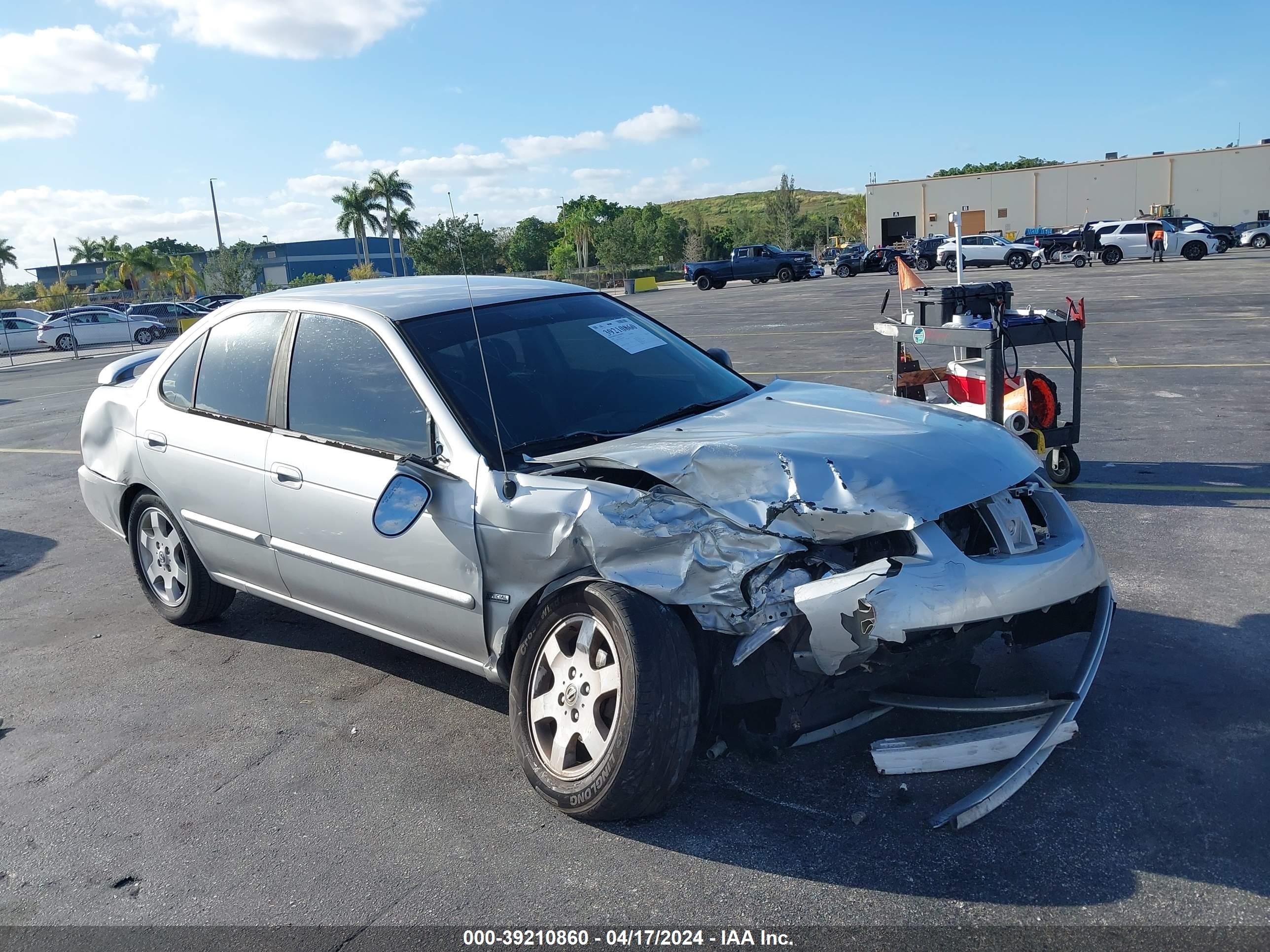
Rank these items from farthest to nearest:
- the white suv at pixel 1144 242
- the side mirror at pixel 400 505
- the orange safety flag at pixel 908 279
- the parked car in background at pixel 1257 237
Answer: the parked car in background at pixel 1257 237 < the white suv at pixel 1144 242 < the orange safety flag at pixel 908 279 < the side mirror at pixel 400 505

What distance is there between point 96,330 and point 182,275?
41.0m

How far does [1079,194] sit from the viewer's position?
69375 millimetres

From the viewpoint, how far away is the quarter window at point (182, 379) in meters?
5.07

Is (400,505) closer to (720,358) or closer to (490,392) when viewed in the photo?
(490,392)

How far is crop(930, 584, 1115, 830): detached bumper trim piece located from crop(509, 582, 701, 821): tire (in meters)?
0.84

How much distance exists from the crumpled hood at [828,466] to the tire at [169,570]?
2.44 meters

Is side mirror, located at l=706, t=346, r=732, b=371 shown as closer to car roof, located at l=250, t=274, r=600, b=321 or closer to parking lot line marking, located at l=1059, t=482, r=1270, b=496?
car roof, located at l=250, t=274, r=600, b=321

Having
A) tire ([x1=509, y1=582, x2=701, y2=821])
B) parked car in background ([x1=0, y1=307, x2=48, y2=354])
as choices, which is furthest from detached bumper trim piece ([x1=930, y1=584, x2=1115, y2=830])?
parked car in background ([x1=0, y1=307, x2=48, y2=354])

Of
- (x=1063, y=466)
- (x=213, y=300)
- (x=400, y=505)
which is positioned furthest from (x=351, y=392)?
(x=213, y=300)

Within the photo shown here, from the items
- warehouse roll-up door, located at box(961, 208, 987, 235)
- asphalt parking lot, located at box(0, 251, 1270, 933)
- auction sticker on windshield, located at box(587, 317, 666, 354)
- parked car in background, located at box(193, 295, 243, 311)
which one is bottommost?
asphalt parking lot, located at box(0, 251, 1270, 933)

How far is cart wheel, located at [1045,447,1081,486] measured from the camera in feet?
23.5

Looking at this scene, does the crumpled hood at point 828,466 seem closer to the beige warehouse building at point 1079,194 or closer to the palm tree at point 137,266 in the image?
the beige warehouse building at point 1079,194

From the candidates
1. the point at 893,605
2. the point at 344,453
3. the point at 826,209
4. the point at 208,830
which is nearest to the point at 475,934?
the point at 208,830

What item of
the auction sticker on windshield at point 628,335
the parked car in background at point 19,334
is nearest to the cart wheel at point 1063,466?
the auction sticker on windshield at point 628,335
